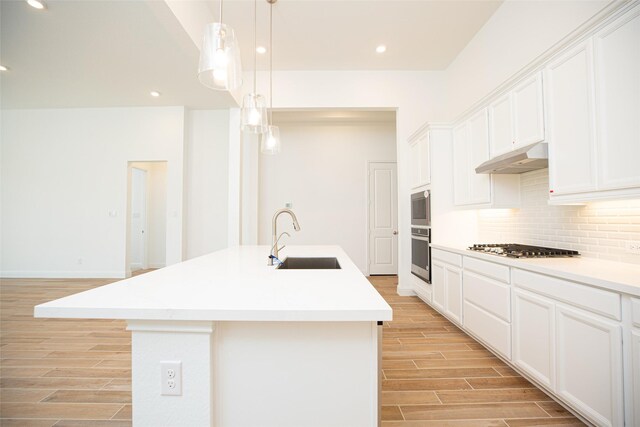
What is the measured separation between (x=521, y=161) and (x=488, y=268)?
2.84ft

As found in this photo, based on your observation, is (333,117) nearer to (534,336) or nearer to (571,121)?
(571,121)

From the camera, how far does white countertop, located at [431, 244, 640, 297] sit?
1.25m

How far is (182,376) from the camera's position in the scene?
94 cm

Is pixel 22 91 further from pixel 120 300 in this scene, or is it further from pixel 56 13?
pixel 120 300

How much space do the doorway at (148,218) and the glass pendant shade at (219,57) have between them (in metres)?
5.57

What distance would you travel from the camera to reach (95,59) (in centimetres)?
352

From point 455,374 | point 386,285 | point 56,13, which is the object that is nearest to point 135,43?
point 56,13

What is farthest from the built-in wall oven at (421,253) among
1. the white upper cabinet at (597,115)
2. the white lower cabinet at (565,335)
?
the white upper cabinet at (597,115)

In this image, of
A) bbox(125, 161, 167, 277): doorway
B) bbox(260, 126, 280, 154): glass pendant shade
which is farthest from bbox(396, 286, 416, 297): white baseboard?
bbox(125, 161, 167, 277): doorway

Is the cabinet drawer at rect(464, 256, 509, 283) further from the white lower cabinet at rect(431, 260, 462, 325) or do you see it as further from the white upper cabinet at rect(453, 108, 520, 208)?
the white upper cabinet at rect(453, 108, 520, 208)

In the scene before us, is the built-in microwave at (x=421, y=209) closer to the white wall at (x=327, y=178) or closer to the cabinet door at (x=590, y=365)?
the white wall at (x=327, y=178)

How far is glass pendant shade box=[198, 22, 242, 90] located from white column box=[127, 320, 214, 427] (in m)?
1.23

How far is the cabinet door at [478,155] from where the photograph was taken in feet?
8.84

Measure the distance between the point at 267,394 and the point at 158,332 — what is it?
1.45 feet
